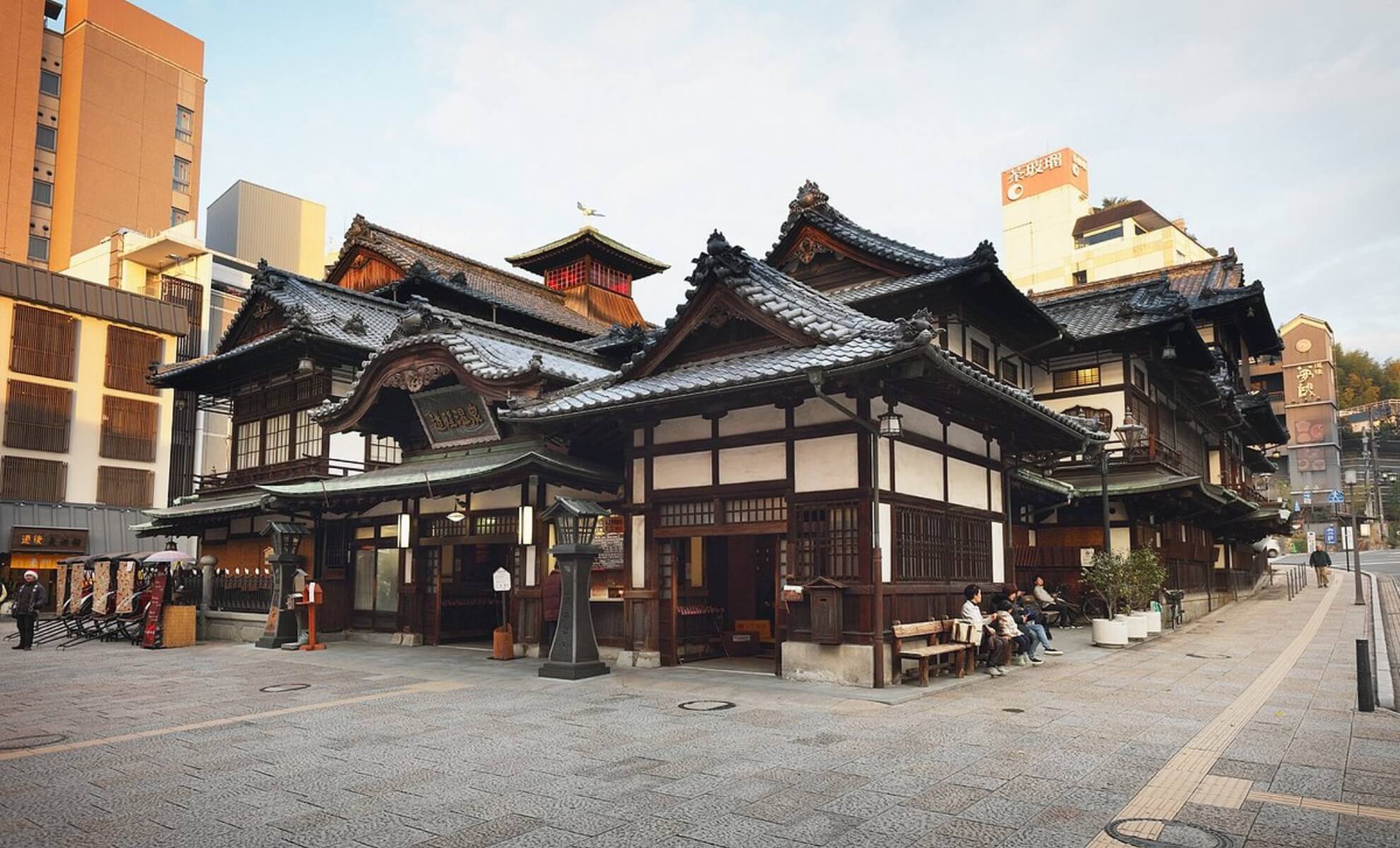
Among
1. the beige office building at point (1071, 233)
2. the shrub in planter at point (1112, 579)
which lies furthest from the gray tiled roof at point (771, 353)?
the beige office building at point (1071, 233)

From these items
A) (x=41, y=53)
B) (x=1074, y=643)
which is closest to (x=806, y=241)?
(x=1074, y=643)

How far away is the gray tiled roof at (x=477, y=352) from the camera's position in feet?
63.6

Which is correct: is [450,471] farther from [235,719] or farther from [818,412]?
[818,412]

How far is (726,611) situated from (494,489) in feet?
19.4

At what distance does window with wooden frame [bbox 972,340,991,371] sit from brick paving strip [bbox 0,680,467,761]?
15.6 metres

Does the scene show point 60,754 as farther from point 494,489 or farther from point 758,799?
point 494,489

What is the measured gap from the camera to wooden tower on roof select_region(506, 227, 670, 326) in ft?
130

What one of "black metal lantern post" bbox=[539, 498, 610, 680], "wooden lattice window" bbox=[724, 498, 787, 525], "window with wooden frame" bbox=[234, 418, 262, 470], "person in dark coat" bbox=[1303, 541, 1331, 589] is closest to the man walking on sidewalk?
"person in dark coat" bbox=[1303, 541, 1331, 589]

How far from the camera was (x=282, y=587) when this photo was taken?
2219 cm

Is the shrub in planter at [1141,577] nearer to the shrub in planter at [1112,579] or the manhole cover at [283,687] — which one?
the shrub in planter at [1112,579]

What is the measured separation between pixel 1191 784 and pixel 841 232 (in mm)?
18537

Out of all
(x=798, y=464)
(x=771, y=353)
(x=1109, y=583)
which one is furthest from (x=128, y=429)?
(x=1109, y=583)

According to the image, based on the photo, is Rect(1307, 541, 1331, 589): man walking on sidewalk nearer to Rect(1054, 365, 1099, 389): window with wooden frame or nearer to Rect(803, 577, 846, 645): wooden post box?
Rect(1054, 365, 1099, 389): window with wooden frame

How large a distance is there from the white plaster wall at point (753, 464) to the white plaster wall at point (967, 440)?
3.87m
